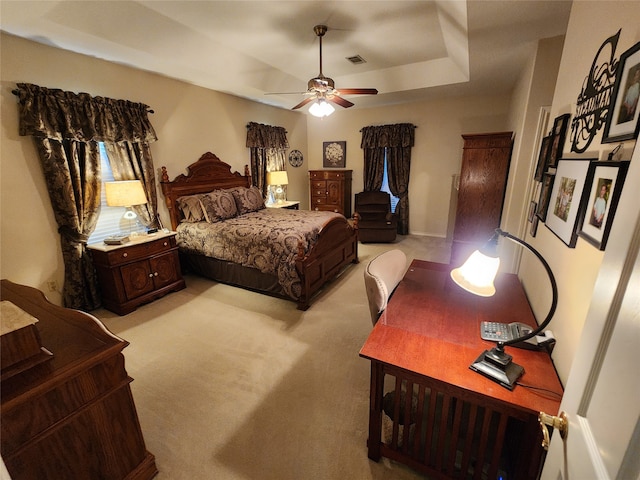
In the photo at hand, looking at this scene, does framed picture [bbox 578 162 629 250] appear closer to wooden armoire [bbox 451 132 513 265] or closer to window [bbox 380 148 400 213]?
wooden armoire [bbox 451 132 513 265]

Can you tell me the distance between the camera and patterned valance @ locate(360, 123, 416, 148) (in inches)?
211

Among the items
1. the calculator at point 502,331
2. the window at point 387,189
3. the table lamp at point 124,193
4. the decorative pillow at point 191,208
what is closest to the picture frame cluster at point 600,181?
the calculator at point 502,331

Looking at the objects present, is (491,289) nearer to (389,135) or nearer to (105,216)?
(105,216)

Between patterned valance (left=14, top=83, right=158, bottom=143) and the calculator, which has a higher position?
patterned valance (left=14, top=83, right=158, bottom=143)

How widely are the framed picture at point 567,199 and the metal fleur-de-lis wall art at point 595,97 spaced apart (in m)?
0.11

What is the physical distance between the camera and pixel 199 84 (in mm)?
3896

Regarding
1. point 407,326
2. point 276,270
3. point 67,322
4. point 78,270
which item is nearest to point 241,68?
point 276,270

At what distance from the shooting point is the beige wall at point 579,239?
3.12 feet

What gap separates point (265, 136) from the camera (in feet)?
16.8

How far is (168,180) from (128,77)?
120 centimetres

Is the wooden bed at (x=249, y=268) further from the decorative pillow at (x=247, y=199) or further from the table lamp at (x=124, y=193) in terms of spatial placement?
the table lamp at (x=124, y=193)

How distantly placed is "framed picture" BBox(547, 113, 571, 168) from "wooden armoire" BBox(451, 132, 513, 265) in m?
1.76

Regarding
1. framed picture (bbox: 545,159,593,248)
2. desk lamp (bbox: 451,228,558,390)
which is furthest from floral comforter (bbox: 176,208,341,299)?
framed picture (bbox: 545,159,593,248)

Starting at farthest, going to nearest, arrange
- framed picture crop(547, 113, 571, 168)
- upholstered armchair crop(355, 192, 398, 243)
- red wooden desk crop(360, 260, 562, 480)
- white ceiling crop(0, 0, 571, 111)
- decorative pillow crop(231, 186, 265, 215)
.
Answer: upholstered armchair crop(355, 192, 398, 243)
decorative pillow crop(231, 186, 265, 215)
white ceiling crop(0, 0, 571, 111)
framed picture crop(547, 113, 571, 168)
red wooden desk crop(360, 260, 562, 480)
